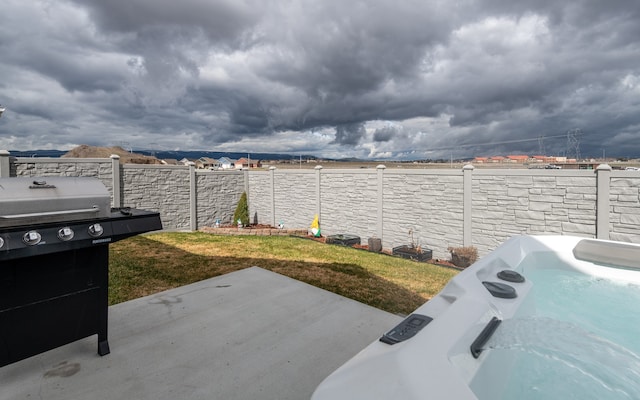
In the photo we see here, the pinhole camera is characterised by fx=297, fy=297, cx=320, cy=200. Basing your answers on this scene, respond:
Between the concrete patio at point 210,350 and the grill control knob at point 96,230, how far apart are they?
1060 mm

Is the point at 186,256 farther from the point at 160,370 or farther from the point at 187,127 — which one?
the point at 187,127

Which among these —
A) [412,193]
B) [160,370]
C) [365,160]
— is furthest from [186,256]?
[365,160]

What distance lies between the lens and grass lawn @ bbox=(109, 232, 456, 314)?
4.17m

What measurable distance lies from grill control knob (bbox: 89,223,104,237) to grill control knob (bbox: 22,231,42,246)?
28 centimetres

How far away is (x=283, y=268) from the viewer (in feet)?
17.3

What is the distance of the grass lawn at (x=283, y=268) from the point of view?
4172 millimetres

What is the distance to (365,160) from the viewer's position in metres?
13.3

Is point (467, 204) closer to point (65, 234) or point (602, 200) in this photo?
point (602, 200)

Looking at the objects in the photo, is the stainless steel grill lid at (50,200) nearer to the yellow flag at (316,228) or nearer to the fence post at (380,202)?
the fence post at (380,202)

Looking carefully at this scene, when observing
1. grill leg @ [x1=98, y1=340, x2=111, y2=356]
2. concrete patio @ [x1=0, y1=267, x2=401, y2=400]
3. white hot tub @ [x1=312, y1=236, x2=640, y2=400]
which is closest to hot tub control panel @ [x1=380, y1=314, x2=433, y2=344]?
white hot tub @ [x1=312, y1=236, x2=640, y2=400]

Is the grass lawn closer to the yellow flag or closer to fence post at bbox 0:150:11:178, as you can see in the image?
the yellow flag

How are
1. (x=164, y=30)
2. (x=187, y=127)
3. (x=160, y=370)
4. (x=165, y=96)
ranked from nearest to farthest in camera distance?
(x=160, y=370) < (x=164, y=30) < (x=165, y=96) < (x=187, y=127)

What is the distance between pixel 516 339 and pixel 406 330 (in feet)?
3.42

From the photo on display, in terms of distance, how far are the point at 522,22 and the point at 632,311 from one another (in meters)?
7.41
